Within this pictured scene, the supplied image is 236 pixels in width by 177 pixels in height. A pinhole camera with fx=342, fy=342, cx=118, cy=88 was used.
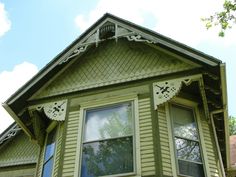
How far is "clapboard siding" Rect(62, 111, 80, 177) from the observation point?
894 centimetres

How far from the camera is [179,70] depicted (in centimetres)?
979

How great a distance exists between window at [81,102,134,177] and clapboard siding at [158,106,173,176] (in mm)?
758

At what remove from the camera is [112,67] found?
1087 cm

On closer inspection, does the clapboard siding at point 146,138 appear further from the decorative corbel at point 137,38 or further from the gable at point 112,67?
the decorative corbel at point 137,38

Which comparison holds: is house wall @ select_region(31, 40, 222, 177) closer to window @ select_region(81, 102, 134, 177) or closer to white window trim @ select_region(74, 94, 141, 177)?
white window trim @ select_region(74, 94, 141, 177)

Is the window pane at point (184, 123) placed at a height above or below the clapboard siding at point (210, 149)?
above

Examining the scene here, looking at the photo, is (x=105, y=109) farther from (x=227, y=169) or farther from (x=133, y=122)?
(x=227, y=169)

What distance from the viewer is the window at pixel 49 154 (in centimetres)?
1023

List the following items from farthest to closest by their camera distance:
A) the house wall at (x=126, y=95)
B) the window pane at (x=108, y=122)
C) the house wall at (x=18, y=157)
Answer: the house wall at (x=18, y=157) → the window pane at (x=108, y=122) → the house wall at (x=126, y=95)

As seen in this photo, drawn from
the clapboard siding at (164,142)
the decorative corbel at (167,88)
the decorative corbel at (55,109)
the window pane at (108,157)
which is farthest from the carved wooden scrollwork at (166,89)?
the decorative corbel at (55,109)

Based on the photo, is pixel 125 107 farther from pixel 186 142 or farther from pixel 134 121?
pixel 186 142

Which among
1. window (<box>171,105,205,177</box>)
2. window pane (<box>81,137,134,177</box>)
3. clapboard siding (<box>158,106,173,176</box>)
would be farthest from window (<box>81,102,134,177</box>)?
window (<box>171,105,205,177</box>)

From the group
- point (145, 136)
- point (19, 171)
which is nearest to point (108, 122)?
point (145, 136)

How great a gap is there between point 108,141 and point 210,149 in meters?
2.72
